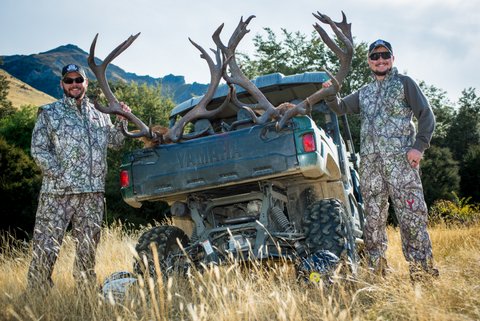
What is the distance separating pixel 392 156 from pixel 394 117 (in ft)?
1.18

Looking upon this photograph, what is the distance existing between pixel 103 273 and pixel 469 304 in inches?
186

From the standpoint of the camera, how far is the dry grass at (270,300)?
110 inches

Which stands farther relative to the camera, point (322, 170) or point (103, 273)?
point (103, 273)

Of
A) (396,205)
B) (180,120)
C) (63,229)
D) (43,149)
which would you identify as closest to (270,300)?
(396,205)

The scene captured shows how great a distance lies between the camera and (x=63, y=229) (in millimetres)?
5195

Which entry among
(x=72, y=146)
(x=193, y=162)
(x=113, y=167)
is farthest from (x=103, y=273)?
(x=113, y=167)

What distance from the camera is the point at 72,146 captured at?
5363mm

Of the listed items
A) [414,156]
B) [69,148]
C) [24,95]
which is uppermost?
[24,95]

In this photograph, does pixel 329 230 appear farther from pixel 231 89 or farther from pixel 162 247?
pixel 231 89

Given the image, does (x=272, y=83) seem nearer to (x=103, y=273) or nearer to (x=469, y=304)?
(x=103, y=273)

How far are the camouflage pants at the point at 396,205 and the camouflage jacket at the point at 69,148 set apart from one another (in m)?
2.61

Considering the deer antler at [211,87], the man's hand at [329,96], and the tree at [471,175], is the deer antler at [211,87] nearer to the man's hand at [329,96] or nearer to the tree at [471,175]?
the man's hand at [329,96]

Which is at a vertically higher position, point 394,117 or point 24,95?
point 24,95

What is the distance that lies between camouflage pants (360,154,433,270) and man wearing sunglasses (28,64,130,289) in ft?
8.39
